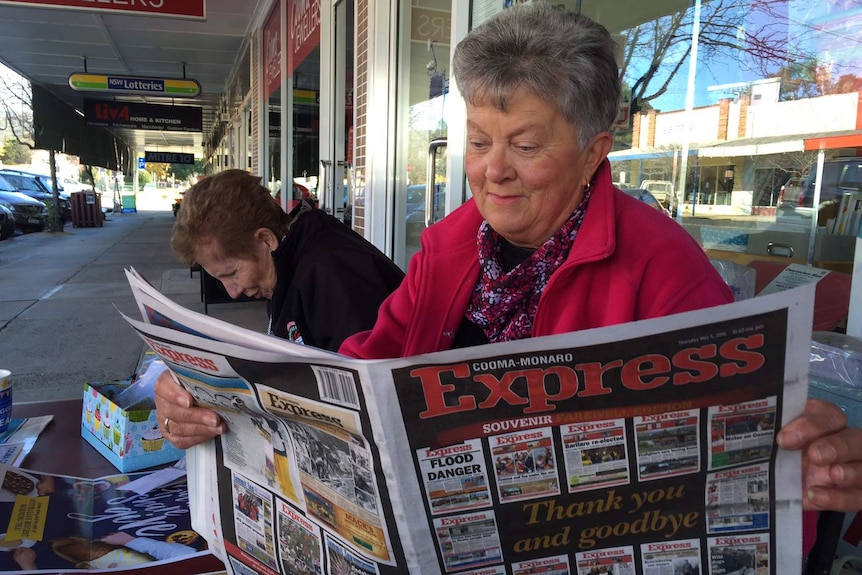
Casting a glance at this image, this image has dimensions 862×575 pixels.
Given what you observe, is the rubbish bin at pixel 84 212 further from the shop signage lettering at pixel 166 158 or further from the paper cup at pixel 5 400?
the paper cup at pixel 5 400

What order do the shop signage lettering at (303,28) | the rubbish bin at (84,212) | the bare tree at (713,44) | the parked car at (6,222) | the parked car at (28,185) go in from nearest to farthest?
the bare tree at (713,44) < the shop signage lettering at (303,28) < the parked car at (6,222) < the parked car at (28,185) < the rubbish bin at (84,212)

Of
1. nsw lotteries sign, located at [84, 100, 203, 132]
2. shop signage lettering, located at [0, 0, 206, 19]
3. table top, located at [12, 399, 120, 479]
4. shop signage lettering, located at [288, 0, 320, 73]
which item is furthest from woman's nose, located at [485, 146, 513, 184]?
nsw lotteries sign, located at [84, 100, 203, 132]

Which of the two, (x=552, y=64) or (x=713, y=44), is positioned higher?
(x=713, y=44)

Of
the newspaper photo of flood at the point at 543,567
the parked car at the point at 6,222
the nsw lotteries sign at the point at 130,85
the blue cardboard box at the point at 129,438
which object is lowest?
the parked car at the point at 6,222

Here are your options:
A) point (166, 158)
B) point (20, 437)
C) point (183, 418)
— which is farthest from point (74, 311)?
point (166, 158)

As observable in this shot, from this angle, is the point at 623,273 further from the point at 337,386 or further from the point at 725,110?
the point at 725,110

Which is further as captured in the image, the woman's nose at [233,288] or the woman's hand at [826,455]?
the woman's nose at [233,288]

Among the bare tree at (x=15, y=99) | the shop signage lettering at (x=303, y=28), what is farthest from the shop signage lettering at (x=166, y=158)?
the shop signage lettering at (x=303, y=28)

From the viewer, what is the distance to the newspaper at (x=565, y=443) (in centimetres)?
70

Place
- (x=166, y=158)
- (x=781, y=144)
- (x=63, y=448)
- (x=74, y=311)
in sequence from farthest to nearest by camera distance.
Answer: (x=166, y=158)
(x=74, y=311)
(x=781, y=144)
(x=63, y=448)

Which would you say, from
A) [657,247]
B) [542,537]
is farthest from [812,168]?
[542,537]

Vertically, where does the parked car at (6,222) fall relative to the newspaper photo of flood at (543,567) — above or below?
below

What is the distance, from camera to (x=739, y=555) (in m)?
0.78

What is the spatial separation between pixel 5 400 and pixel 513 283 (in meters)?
1.29
